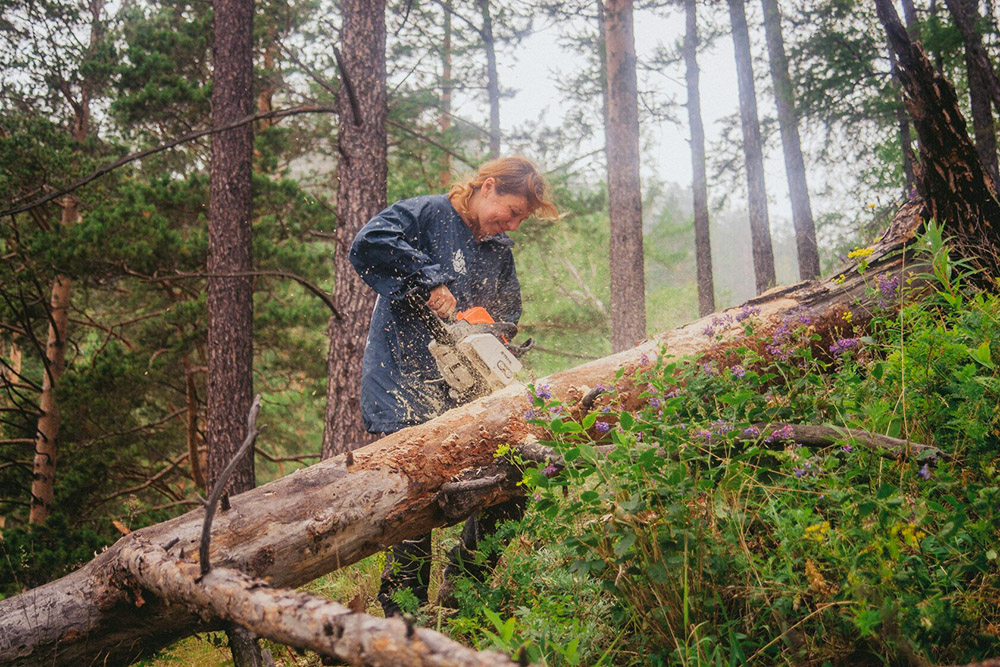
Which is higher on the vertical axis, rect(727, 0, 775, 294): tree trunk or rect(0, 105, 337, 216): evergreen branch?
rect(727, 0, 775, 294): tree trunk

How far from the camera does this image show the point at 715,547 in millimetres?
1776

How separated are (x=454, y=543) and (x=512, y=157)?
2372mm

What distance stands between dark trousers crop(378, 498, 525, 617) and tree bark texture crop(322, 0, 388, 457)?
2.58 metres

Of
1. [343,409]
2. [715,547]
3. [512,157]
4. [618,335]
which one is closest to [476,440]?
[715,547]

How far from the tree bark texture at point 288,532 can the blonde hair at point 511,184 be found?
1218mm

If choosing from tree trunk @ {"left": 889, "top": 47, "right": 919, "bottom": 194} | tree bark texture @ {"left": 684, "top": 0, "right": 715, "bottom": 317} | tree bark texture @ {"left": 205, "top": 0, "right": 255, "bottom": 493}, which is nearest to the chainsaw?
tree bark texture @ {"left": 205, "top": 0, "right": 255, "bottom": 493}

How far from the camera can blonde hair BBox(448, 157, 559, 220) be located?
371 centimetres

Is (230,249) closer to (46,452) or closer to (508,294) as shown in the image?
(508,294)

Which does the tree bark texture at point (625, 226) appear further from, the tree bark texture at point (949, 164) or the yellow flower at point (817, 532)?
the yellow flower at point (817, 532)

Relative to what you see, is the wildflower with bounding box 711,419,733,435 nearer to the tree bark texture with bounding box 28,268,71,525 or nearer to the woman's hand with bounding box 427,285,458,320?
the woman's hand with bounding box 427,285,458,320

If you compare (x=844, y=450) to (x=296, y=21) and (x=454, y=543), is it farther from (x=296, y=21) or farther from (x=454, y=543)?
(x=296, y=21)

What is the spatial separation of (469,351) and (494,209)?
1.03 meters

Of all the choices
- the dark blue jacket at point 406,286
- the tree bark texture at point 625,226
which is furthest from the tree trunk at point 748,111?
the dark blue jacket at point 406,286

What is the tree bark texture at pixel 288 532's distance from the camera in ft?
6.91
